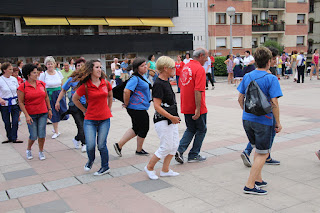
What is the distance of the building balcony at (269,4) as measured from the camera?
133 feet

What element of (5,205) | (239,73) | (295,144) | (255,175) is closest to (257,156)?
(255,175)

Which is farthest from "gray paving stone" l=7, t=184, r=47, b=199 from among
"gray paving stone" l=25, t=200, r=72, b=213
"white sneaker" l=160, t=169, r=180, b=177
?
"white sneaker" l=160, t=169, r=180, b=177

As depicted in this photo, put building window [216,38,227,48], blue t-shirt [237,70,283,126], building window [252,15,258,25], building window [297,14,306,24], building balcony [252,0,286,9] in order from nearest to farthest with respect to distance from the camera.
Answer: blue t-shirt [237,70,283,126], building window [216,38,227,48], building balcony [252,0,286,9], building window [252,15,258,25], building window [297,14,306,24]

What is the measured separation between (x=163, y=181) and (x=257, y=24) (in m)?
39.3

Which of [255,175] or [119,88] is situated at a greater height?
[119,88]

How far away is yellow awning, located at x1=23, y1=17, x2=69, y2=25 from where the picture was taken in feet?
79.7

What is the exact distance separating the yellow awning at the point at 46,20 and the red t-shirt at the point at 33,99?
20.2 meters

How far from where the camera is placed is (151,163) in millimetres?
4816

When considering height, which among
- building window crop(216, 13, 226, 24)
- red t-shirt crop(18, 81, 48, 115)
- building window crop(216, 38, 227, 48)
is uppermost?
building window crop(216, 13, 226, 24)

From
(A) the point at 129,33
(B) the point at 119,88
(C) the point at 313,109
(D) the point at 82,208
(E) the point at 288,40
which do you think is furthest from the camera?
(E) the point at 288,40

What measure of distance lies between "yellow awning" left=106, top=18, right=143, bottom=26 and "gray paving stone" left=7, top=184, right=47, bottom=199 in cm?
2391

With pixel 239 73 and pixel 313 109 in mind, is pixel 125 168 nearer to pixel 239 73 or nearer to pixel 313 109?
pixel 313 109

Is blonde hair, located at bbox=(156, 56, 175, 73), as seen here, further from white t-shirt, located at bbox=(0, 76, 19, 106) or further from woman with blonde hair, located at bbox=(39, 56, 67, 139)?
white t-shirt, located at bbox=(0, 76, 19, 106)

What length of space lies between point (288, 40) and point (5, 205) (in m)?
44.5
